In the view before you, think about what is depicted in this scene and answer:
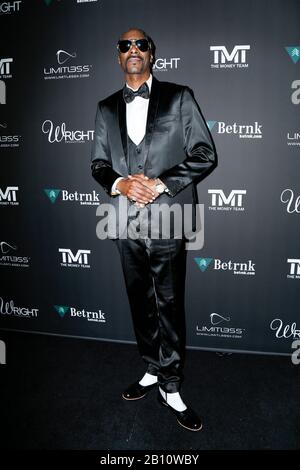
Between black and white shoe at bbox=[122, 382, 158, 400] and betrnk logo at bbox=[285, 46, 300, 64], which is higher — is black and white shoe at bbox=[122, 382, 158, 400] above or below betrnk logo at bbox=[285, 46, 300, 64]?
below

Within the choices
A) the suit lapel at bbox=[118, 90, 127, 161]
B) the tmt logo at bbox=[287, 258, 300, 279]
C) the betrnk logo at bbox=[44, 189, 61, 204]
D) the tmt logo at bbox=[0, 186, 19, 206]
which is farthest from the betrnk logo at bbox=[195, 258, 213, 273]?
the tmt logo at bbox=[0, 186, 19, 206]

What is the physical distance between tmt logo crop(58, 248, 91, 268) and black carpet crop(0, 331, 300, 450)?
0.74 metres

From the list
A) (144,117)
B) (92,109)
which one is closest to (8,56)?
(92,109)

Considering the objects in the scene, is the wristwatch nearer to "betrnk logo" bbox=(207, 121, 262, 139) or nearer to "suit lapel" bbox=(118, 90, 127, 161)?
"suit lapel" bbox=(118, 90, 127, 161)

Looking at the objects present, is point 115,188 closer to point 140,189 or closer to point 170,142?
point 140,189

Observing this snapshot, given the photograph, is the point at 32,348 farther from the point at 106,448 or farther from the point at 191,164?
the point at 191,164

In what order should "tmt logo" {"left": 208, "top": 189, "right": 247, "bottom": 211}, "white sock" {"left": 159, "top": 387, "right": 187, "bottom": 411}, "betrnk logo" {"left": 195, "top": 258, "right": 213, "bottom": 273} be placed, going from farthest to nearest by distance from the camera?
"betrnk logo" {"left": 195, "top": 258, "right": 213, "bottom": 273} < "tmt logo" {"left": 208, "top": 189, "right": 247, "bottom": 211} < "white sock" {"left": 159, "top": 387, "right": 187, "bottom": 411}

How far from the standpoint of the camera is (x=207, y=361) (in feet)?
8.85

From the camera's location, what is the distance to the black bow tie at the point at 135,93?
1.89 m

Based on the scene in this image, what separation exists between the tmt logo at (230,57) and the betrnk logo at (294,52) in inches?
11.0

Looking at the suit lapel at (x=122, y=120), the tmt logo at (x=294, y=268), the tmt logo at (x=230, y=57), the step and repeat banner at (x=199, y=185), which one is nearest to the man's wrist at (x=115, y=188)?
the suit lapel at (x=122, y=120)

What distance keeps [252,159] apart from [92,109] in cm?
132

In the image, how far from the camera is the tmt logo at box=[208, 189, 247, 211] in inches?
101

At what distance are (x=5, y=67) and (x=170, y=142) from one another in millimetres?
1816
